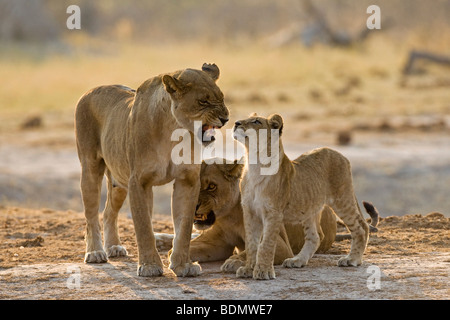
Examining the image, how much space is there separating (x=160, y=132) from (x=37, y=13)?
26.3 metres

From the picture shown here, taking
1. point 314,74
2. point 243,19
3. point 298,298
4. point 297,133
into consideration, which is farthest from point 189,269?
point 243,19

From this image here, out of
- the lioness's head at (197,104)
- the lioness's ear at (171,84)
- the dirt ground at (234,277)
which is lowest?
the dirt ground at (234,277)

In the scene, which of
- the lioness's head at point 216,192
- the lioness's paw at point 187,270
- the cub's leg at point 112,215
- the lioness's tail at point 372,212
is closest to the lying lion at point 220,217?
the lioness's head at point 216,192

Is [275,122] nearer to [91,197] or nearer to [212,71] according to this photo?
[212,71]

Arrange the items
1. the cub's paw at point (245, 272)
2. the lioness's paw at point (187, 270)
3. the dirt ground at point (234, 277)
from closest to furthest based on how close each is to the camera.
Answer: the dirt ground at point (234, 277) < the cub's paw at point (245, 272) < the lioness's paw at point (187, 270)

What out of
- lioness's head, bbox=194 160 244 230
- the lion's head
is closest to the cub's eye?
lioness's head, bbox=194 160 244 230

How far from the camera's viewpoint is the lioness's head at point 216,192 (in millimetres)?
6348

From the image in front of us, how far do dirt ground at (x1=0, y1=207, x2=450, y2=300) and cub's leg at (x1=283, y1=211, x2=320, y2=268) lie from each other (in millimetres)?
77

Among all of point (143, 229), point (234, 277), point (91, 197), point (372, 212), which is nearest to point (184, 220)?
point (143, 229)

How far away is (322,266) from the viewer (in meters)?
6.09

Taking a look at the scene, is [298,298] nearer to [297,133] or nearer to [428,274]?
[428,274]

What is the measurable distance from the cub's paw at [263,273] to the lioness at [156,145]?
20.3 inches

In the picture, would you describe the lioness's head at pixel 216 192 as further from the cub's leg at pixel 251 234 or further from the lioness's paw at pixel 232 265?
the cub's leg at pixel 251 234

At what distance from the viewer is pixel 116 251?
6.82 metres
